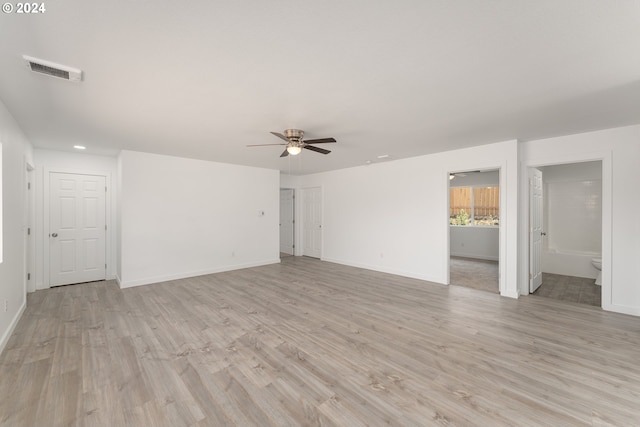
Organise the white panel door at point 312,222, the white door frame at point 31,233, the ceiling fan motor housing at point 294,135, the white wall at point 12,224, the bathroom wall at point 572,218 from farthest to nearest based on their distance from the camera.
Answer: the white panel door at point 312,222
the bathroom wall at point 572,218
the white door frame at point 31,233
the ceiling fan motor housing at point 294,135
the white wall at point 12,224

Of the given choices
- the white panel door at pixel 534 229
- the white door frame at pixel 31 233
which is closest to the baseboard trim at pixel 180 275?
the white door frame at pixel 31 233

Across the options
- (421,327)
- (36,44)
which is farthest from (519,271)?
(36,44)

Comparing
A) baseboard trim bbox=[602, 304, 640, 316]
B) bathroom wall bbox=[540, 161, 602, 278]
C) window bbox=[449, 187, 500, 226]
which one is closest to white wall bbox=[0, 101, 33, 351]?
baseboard trim bbox=[602, 304, 640, 316]

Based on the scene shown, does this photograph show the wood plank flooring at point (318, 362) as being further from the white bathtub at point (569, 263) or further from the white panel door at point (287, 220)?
the white panel door at point (287, 220)

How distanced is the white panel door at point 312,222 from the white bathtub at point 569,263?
5.38m

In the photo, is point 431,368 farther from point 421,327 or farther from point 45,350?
point 45,350

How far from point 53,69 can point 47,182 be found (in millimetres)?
3932

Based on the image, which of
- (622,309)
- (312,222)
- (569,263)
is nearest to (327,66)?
(622,309)

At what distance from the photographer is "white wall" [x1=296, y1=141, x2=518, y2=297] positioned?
4.25 metres

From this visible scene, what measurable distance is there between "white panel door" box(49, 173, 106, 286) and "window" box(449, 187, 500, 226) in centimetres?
867

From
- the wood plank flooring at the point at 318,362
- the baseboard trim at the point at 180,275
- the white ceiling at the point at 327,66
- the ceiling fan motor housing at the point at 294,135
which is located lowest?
the wood plank flooring at the point at 318,362

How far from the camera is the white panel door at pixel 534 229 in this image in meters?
4.33

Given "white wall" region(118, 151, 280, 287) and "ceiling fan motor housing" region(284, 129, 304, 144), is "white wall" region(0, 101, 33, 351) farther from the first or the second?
"ceiling fan motor housing" region(284, 129, 304, 144)

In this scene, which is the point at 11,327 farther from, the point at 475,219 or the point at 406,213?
the point at 475,219
